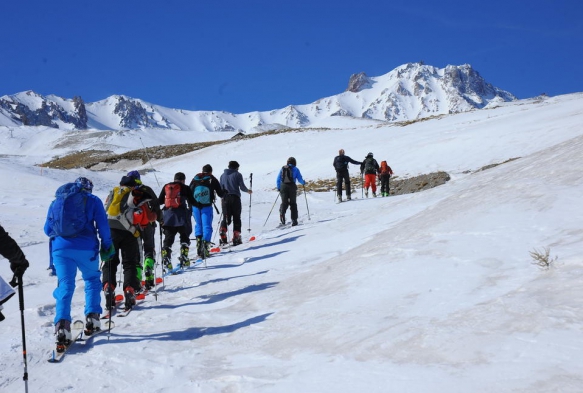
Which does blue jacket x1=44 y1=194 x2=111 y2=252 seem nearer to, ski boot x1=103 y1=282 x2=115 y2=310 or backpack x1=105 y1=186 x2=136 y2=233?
ski boot x1=103 y1=282 x2=115 y2=310

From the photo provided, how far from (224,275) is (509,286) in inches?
228

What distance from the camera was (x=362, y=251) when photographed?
27.3ft

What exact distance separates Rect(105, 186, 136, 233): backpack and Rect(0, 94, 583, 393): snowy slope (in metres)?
1.32

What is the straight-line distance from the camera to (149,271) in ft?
30.3

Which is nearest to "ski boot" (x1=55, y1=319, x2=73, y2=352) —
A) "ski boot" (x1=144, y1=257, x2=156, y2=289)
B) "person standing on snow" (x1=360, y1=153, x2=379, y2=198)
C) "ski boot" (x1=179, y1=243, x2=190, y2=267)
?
"ski boot" (x1=144, y1=257, x2=156, y2=289)

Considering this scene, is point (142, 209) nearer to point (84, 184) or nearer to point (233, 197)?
point (84, 184)

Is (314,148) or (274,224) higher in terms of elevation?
(314,148)

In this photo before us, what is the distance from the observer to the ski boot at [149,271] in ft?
29.9

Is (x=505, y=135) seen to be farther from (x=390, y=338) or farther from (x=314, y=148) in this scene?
(x=390, y=338)

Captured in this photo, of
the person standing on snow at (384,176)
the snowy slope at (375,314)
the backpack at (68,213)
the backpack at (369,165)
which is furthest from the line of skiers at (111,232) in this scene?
the person standing on snow at (384,176)

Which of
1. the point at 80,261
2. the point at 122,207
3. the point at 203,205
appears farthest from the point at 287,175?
the point at 80,261

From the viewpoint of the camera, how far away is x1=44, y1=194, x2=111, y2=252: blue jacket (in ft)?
20.2

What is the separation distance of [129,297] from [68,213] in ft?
6.67

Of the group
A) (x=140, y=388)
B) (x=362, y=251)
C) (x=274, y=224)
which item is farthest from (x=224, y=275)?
(x=274, y=224)
